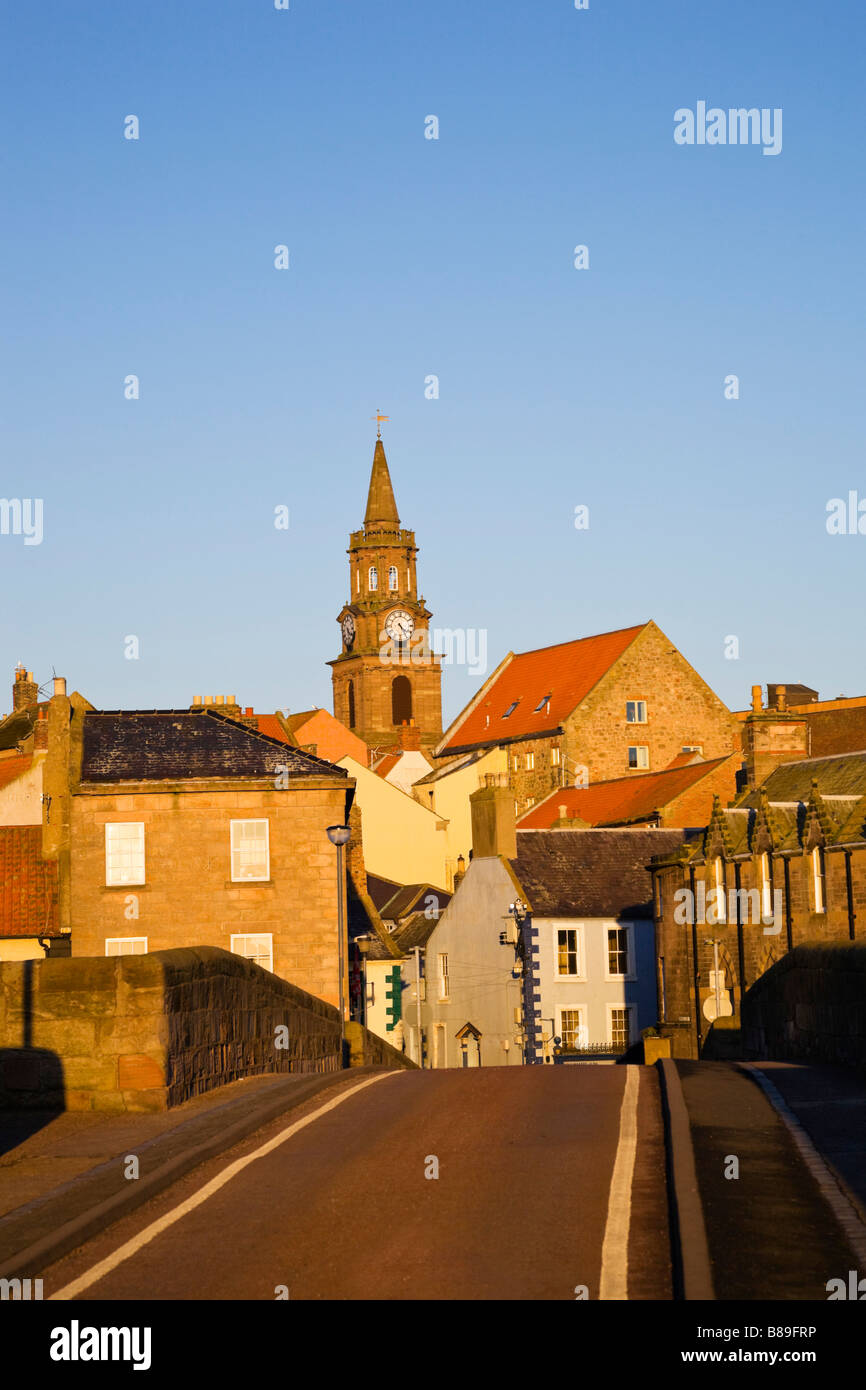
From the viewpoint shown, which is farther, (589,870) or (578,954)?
(589,870)

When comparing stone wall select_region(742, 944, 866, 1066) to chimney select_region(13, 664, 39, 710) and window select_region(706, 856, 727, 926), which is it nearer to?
window select_region(706, 856, 727, 926)

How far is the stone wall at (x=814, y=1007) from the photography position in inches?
730

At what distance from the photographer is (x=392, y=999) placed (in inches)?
2414

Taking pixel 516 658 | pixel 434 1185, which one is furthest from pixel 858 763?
pixel 516 658

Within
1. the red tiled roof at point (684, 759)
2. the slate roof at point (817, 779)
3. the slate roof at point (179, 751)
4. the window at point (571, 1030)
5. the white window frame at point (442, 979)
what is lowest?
the window at point (571, 1030)

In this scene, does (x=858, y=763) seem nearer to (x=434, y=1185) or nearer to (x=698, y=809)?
(x=698, y=809)

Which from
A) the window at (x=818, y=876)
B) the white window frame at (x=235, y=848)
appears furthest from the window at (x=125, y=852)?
the window at (x=818, y=876)

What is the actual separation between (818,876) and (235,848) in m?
13.8

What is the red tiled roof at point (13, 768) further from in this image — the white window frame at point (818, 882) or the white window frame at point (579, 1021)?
the white window frame at point (818, 882)

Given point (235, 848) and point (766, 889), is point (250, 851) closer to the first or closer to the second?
point (235, 848)

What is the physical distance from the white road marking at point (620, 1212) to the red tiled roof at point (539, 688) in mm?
78750

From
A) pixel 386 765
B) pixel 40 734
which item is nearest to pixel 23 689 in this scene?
pixel 40 734
